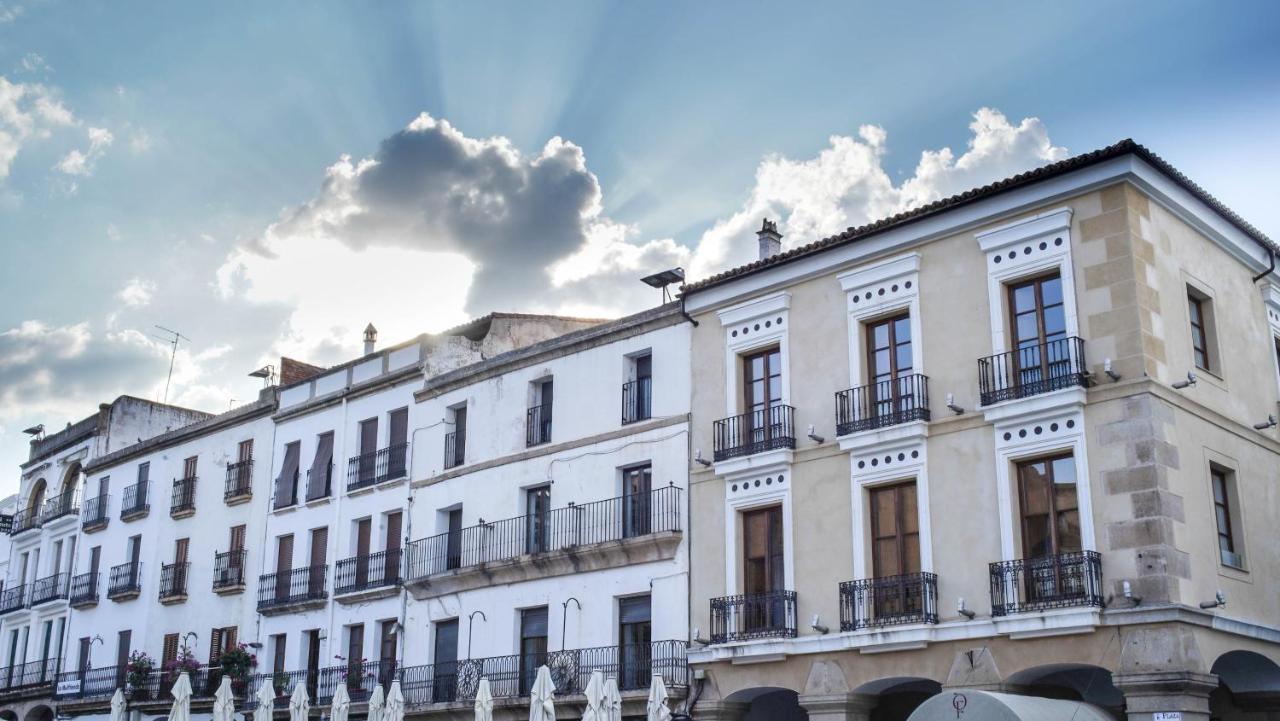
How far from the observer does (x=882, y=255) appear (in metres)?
25.3

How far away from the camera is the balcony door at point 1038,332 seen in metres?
22.2

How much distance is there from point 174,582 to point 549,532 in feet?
54.7

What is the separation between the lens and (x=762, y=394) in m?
27.0

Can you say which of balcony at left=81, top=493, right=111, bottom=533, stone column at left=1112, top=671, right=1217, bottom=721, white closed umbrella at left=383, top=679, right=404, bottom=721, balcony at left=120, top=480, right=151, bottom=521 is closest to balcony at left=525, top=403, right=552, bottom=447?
white closed umbrella at left=383, top=679, right=404, bottom=721

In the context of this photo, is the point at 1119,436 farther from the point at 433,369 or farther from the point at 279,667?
the point at 279,667

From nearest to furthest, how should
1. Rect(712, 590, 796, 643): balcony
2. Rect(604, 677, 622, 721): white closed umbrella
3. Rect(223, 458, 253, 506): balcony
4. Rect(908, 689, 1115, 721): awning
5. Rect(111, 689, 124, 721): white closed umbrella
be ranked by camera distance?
Rect(908, 689, 1115, 721): awning < Rect(604, 677, 622, 721): white closed umbrella < Rect(712, 590, 796, 643): balcony < Rect(111, 689, 124, 721): white closed umbrella < Rect(223, 458, 253, 506): balcony

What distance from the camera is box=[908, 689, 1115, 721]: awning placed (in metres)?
19.3

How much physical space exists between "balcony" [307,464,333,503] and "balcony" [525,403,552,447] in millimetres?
8127

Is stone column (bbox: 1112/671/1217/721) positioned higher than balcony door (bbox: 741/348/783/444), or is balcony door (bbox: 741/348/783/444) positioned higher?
balcony door (bbox: 741/348/783/444)

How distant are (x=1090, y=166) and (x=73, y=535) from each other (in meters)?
38.7

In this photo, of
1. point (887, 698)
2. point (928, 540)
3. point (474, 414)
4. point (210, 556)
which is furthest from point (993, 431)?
point (210, 556)

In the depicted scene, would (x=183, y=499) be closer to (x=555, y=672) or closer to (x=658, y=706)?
(x=555, y=672)

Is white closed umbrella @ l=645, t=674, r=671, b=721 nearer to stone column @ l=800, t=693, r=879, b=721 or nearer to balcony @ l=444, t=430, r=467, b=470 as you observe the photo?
stone column @ l=800, t=693, r=879, b=721

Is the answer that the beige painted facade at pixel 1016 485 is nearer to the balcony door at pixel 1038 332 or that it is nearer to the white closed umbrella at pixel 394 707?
the balcony door at pixel 1038 332
